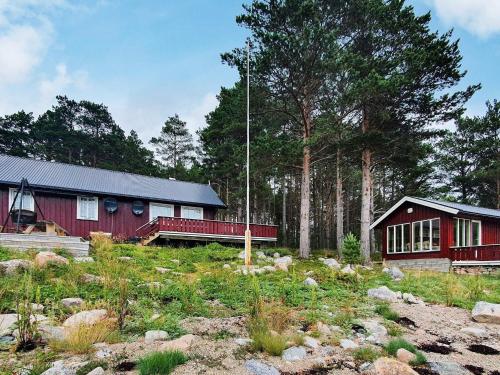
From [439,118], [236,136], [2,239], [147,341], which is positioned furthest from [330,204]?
[147,341]

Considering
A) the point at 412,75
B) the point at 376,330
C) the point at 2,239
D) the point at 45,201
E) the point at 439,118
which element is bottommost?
the point at 376,330

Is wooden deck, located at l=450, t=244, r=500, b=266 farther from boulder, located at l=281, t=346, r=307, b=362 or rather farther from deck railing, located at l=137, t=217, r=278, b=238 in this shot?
boulder, located at l=281, t=346, r=307, b=362

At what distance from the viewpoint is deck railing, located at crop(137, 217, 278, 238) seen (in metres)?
17.9

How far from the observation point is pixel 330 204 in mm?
34781

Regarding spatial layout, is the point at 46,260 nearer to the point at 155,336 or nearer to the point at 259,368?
the point at 155,336

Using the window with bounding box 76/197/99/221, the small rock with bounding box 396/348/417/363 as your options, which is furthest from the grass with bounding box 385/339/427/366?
the window with bounding box 76/197/99/221

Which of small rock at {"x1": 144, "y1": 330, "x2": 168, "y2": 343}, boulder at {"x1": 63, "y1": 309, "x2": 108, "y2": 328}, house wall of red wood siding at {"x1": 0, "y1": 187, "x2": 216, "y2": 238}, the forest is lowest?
small rock at {"x1": 144, "y1": 330, "x2": 168, "y2": 343}

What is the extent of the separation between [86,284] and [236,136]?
63.5 ft

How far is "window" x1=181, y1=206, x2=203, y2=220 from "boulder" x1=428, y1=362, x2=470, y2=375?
17.9 meters

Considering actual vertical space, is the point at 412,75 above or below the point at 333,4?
below

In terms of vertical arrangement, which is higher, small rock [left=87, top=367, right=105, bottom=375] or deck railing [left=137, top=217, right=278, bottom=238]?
deck railing [left=137, top=217, right=278, bottom=238]

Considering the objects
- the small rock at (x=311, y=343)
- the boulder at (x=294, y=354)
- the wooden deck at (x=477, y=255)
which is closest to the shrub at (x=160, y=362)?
→ the boulder at (x=294, y=354)

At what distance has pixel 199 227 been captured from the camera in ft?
61.3

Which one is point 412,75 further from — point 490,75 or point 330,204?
point 330,204
